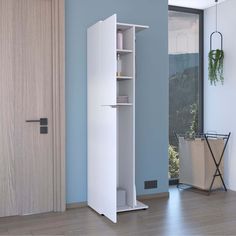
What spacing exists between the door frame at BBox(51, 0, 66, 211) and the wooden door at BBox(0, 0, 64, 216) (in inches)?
1.7

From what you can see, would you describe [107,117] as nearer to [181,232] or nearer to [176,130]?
[181,232]

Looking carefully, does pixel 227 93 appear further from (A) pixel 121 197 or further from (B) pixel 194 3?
(A) pixel 121 197

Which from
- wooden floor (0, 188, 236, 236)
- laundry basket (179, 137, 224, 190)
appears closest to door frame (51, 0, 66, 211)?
wooden floor (0, 188, 236, 236)

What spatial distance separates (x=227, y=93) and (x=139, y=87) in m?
1.44

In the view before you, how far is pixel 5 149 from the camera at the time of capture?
358 cm

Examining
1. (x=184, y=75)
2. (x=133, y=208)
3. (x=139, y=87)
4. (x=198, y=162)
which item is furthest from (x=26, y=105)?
(x=184, y=75)

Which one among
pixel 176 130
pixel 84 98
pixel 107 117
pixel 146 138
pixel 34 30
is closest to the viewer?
pixel 107 117

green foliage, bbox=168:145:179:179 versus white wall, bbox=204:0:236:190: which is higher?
white wall, bbox=204:0:236:190

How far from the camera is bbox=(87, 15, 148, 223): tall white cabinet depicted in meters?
3.34

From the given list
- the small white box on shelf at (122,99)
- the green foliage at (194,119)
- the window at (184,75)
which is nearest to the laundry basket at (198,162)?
the window at (184,75)

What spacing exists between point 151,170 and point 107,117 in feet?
4.01

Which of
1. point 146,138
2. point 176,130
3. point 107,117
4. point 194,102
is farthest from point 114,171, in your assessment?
point 194,102

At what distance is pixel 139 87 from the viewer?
425cm

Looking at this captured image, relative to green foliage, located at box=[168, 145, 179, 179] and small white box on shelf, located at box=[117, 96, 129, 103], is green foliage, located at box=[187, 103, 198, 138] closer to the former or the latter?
green foliage, located at box=[168, 145, 179, 179]
